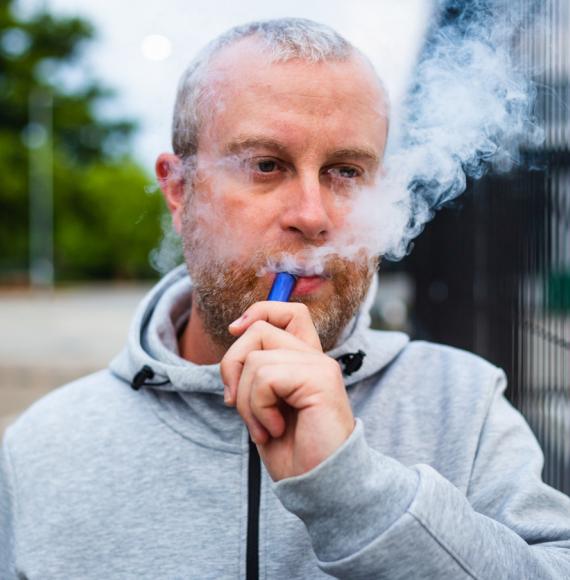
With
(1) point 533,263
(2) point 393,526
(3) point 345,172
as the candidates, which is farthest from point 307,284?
(1) point 533,263

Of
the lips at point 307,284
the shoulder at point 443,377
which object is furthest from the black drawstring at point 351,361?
the lips at point 307,284

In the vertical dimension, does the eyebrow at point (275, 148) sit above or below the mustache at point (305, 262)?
above

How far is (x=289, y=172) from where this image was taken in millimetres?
1706

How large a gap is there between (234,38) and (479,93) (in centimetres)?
62

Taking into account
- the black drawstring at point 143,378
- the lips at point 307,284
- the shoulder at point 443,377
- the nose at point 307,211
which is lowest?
the black drawstring at point 143,378

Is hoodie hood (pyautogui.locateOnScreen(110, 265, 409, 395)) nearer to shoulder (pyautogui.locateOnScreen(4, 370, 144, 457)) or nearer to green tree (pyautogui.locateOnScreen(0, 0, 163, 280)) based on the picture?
shoulder (pyautogui.locateOnScreen(4, 370, 144, 457))

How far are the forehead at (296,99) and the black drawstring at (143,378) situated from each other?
1.91 ft

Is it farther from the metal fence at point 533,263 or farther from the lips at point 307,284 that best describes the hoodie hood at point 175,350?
the metal fence at point 533,263

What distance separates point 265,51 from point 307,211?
1.32 feet

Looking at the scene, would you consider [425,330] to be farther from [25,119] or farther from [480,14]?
[25,119]

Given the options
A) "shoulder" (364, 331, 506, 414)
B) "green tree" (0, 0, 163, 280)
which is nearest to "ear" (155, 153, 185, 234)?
"shoulder" (364, 331, 506, 414)

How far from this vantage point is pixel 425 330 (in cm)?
569

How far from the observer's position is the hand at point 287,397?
3.99ft

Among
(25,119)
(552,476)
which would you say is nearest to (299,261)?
(552,476)
